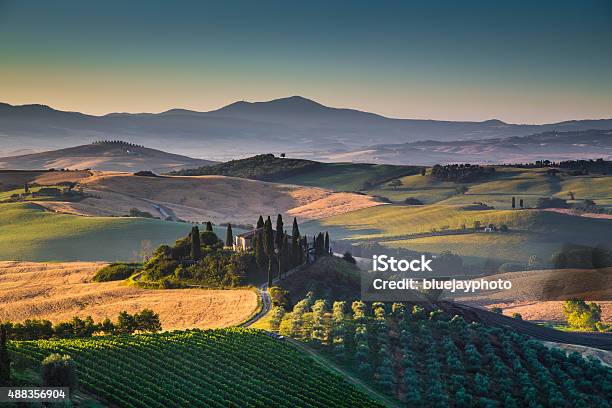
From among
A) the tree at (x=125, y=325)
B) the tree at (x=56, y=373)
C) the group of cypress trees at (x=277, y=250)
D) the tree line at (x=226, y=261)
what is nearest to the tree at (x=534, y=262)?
the tree line at (x=226, y=261)

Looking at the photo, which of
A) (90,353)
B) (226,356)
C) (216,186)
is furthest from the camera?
(216,186)

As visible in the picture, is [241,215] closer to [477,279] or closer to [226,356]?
[477,279]

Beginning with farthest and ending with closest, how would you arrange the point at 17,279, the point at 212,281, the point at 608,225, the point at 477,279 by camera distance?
the point at 608,225 < the point at 477,279 < the point at 17,279 < the point at 212,281

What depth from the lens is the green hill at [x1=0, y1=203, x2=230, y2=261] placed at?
105750 mm

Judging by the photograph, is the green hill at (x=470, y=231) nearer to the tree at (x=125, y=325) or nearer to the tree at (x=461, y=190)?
the tree at (x=461, y=190)

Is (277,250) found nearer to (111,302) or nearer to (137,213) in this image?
(111,302)

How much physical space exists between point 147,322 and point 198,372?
1640 centimetres

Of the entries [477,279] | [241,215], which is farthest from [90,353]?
[241,215]

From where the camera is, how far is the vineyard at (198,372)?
122 ft

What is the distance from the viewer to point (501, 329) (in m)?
61.9

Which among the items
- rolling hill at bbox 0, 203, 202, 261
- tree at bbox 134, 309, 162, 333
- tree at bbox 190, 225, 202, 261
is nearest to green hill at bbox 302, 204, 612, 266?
rolling hill at bbox 0, 203, 202, 261

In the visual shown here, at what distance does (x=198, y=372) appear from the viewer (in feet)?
137

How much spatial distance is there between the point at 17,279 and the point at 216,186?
10994 centimetres

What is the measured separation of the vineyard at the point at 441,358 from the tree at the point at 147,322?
779 centimetres
